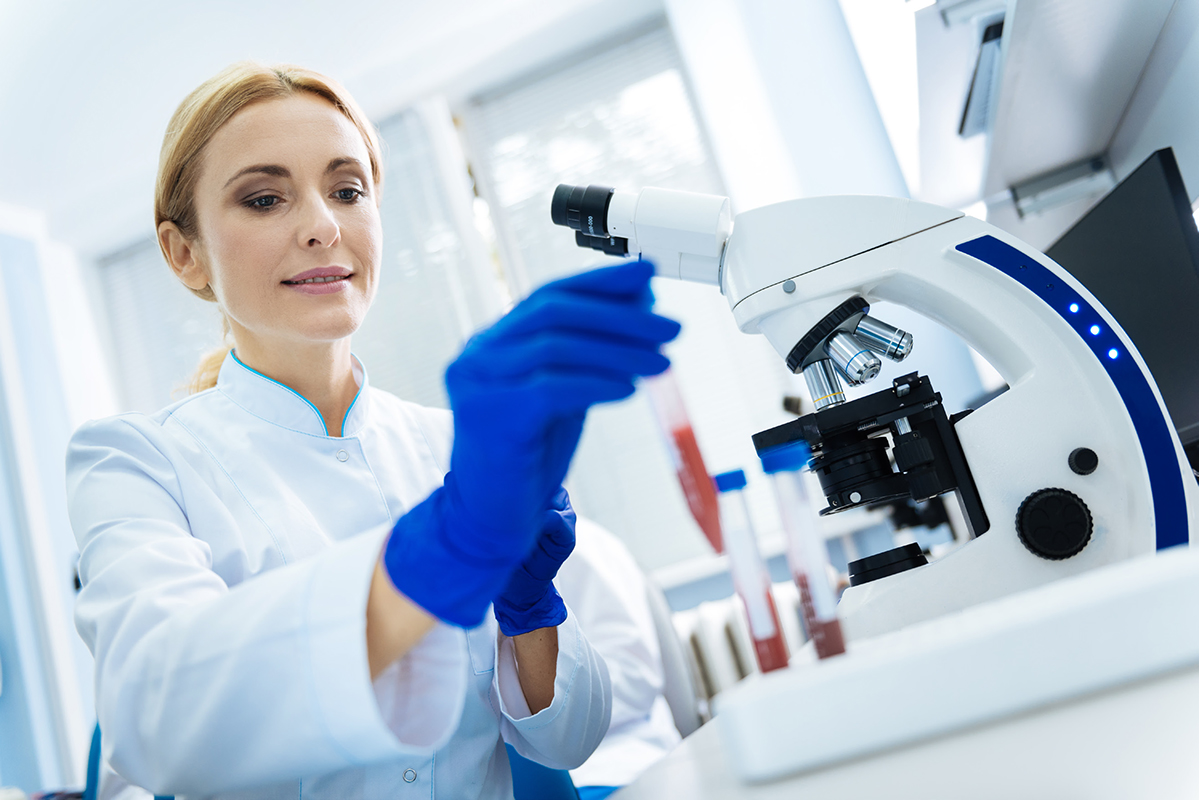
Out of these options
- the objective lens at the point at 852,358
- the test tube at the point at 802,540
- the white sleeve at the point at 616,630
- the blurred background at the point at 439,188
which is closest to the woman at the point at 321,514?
the test tube at the point at 802,540

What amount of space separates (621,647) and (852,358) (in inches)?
44.8

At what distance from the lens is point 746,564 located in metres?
0.49

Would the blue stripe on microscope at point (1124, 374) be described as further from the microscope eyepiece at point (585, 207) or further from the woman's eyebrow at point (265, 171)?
the woman's eyebrow at point (265, 171)

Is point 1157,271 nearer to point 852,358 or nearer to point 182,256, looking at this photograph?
point 852,358

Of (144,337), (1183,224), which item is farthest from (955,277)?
(144,337)

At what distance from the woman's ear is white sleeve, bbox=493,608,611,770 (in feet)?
2.09

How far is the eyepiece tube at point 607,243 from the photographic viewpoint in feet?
2.45

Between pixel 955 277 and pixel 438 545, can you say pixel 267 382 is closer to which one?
pixel 438 545

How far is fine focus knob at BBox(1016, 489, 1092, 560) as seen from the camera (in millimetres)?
→ 612

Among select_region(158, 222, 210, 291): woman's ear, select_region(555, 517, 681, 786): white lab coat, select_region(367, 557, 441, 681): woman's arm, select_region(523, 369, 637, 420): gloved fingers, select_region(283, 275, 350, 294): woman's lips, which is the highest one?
select_region(158, 222, 210, 291): woman's ear

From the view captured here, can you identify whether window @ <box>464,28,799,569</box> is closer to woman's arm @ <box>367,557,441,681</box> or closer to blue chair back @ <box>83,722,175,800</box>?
blue chair back @ <box>83,722,175,800</box>

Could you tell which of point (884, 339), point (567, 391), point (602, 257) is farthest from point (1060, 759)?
point (602, 257)

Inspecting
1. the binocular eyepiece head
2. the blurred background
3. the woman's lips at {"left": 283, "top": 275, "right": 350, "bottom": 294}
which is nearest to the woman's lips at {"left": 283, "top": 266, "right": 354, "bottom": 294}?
the woman's lips at {"left": 283, "top": 275, "right": 350, "bottom": 294}

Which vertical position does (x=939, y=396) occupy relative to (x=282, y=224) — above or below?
below
